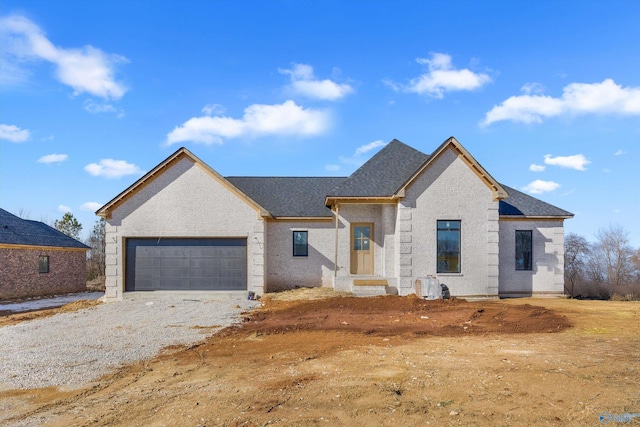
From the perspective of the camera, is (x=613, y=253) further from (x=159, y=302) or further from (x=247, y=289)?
(x=159, y=302)

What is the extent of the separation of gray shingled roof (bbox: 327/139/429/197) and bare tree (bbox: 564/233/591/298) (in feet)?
59.7

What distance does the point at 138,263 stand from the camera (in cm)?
1744

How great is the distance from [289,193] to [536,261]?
1203 centimetres

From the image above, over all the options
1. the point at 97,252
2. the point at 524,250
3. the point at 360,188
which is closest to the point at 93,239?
the point at 97,252

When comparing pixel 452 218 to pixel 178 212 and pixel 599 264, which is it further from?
pixel 599 264

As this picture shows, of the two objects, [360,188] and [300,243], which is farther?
[300,243]

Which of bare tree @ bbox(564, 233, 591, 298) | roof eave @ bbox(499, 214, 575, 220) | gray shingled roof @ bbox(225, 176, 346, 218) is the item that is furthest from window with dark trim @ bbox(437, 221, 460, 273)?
bare tree @ bbox(564, 233, 591, 298)

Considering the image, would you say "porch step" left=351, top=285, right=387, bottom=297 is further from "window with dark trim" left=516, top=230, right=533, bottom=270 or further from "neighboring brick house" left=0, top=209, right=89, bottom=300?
"neighboring brick house" left=0, top=209, right=89, bottom=300

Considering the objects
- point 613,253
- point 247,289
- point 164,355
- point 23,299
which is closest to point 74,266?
point 23,299

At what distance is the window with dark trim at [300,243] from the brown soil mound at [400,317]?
13.2ft

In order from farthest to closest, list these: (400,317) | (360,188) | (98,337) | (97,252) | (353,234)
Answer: (97,252)
(353,234)
(360,188)
(400,317)
(98,337)

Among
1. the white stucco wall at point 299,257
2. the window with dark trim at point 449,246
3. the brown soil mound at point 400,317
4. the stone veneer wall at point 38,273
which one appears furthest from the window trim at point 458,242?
the stone veneer wall at point 38,273

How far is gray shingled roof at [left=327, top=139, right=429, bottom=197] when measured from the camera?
1702cm

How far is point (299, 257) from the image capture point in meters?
19.0
